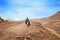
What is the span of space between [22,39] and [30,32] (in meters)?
2.45

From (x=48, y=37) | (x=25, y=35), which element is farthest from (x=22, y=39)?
(x=48, y=37)

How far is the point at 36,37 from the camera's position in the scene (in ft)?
77.2

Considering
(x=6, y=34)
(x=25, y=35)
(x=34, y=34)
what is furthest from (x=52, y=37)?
(x=6, y=34)

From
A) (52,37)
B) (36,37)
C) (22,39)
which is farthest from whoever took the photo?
(52,37)

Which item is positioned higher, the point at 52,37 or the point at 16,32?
the point at 16,32

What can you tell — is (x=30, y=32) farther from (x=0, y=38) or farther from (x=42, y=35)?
(x=0, y=38)

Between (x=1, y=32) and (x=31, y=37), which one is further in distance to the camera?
(x=1, y=32)

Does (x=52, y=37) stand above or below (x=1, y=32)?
below

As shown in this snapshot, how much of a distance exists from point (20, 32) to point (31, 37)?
2.02m

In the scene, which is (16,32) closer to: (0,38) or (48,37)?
(0,38)

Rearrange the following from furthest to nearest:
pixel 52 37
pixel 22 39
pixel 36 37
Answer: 1. pixel 52 37
2. pixel 36 37
3. pixel 22 39

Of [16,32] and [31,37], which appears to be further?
[16,32]

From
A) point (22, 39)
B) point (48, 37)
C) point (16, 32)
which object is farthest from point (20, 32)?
point (48, 37)

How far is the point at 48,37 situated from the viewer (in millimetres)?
24609
